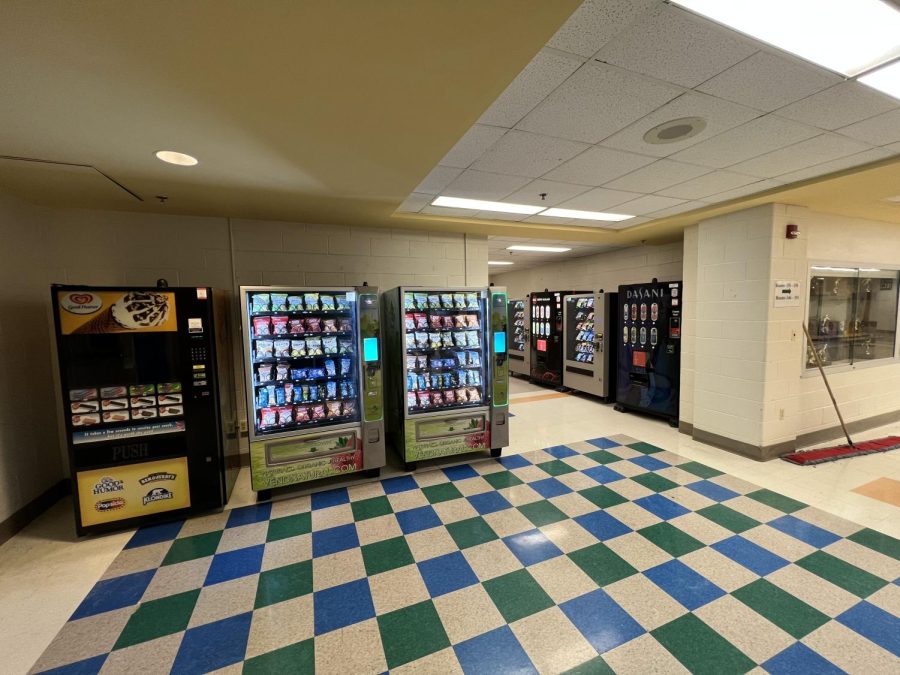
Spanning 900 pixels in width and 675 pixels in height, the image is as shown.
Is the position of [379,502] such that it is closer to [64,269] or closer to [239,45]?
[239,45]

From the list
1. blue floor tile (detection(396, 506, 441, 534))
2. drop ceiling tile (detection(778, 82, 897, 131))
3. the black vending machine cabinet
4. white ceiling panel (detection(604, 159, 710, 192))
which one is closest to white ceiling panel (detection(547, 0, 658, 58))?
drop ceiling tile (detection(778, 82, 897, 131))

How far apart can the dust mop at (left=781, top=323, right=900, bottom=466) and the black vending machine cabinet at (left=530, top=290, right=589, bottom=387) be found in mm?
3401

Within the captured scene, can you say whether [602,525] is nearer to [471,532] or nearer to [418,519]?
[471,532]

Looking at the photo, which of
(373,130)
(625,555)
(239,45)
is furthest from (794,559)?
(239,45)

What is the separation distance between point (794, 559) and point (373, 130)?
11.9ft

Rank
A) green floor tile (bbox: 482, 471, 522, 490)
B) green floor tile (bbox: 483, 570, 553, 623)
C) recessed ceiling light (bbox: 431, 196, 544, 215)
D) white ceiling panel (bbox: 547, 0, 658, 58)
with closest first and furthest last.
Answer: white ceiling panel (bbox: 547, 0, 658, 58)
green floor tile (bbox: 483, 570, 553, 623)
green floor tile (bbox: 482, 471, 522, 490)
recessed ceiling light (bbox: 431, 196, 544, 215)

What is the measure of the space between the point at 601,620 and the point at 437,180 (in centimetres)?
307

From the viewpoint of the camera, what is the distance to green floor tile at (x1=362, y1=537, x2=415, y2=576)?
2312 mm

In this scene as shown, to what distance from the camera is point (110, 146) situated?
6.95 feet

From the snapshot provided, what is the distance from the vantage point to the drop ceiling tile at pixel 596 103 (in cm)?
170

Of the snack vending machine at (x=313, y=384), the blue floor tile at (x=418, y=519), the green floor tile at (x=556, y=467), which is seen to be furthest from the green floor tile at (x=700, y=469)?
the snack vending machine at (x=313, y=384)

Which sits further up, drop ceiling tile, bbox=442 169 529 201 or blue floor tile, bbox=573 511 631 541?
drop ceiling tile, bbox=442 169 529 201

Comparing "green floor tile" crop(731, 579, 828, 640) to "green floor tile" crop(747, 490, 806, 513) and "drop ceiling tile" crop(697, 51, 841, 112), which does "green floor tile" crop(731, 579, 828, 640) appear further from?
"drop ceiling tile" crop(697, 51, 841, 112)

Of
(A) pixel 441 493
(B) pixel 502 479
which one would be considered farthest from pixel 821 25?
(A) pixel 441 493
